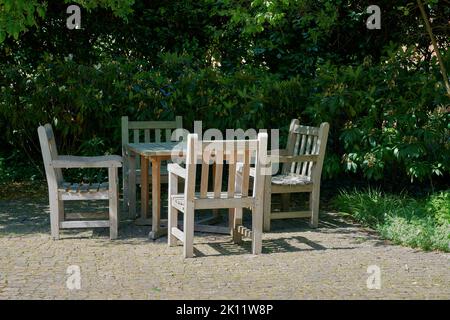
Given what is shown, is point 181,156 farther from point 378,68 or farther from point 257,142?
point 378,68

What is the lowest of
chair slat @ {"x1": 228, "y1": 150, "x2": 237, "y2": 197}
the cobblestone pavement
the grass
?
the cobblestone pavement

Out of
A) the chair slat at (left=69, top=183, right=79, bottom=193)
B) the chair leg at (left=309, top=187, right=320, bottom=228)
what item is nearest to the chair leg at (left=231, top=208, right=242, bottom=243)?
the chair leg at (left=309, top=187, right=320, bottom=228)

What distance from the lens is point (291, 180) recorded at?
855 cm

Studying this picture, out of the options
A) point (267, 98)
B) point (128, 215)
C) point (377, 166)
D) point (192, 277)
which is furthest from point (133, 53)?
point (192, 277)

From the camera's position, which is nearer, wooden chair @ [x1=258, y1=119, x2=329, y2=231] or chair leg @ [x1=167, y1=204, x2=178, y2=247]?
chair leg @ [x1=167, y1=204, x2=178, y2=247]

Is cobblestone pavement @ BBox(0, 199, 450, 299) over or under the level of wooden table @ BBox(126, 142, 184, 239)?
under

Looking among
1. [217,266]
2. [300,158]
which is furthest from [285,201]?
[217,266]

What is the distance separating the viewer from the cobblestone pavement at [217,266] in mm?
5871

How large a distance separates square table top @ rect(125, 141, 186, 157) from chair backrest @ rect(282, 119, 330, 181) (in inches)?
59.0

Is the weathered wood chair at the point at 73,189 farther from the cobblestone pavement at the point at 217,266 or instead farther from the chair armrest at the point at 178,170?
the chair armrest at the point at 178,170

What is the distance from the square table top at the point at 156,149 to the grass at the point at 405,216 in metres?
2.34

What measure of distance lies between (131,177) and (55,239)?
1.31 m

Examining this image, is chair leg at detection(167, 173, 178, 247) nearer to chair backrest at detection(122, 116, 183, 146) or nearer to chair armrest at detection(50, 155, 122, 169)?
chair armrest at detection(50, 155, 122, 169)

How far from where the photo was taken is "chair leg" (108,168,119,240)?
7.67m
